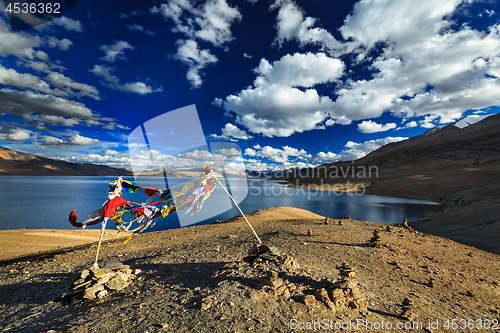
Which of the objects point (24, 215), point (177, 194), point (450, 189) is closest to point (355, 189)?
point (450, 189)

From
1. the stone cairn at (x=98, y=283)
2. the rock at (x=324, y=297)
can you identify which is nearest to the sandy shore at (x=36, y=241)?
the stone cairn at (x=98, y=283)

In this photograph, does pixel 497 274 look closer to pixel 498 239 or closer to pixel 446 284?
pixel 446 284

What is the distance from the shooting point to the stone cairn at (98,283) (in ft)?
17.8

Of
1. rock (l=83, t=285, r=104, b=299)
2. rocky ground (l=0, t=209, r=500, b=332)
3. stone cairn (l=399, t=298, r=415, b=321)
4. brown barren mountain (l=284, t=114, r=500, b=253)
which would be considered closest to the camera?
rocky ground (l=0, t=209, r=500, b=332)

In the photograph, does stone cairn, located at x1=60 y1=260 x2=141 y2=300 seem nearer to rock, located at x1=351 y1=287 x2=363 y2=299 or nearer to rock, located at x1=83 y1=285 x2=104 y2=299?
rock, located at x1=83 y1=285 x2=104 y2=299

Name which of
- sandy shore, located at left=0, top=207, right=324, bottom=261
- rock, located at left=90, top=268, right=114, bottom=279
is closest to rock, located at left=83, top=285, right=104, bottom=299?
rock, located at left=90, top=268, right=114, bottom=279

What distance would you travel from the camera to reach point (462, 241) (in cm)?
1294

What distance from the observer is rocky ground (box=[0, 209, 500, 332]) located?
4.28m

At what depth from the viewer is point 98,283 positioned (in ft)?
18.4

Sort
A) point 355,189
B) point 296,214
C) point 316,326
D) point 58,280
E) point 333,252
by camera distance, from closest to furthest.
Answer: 1. point 316,326
2. point 58,280
3. point 333,252
4. point 296,214
5. point 355,189

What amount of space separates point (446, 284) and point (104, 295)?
10348mm

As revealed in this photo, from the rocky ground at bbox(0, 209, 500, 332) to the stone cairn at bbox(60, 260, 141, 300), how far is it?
0.43ft

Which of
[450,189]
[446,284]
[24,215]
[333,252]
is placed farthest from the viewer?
[450,189]

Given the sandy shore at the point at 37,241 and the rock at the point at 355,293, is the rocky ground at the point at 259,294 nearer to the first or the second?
the rock at the point at 355,293
